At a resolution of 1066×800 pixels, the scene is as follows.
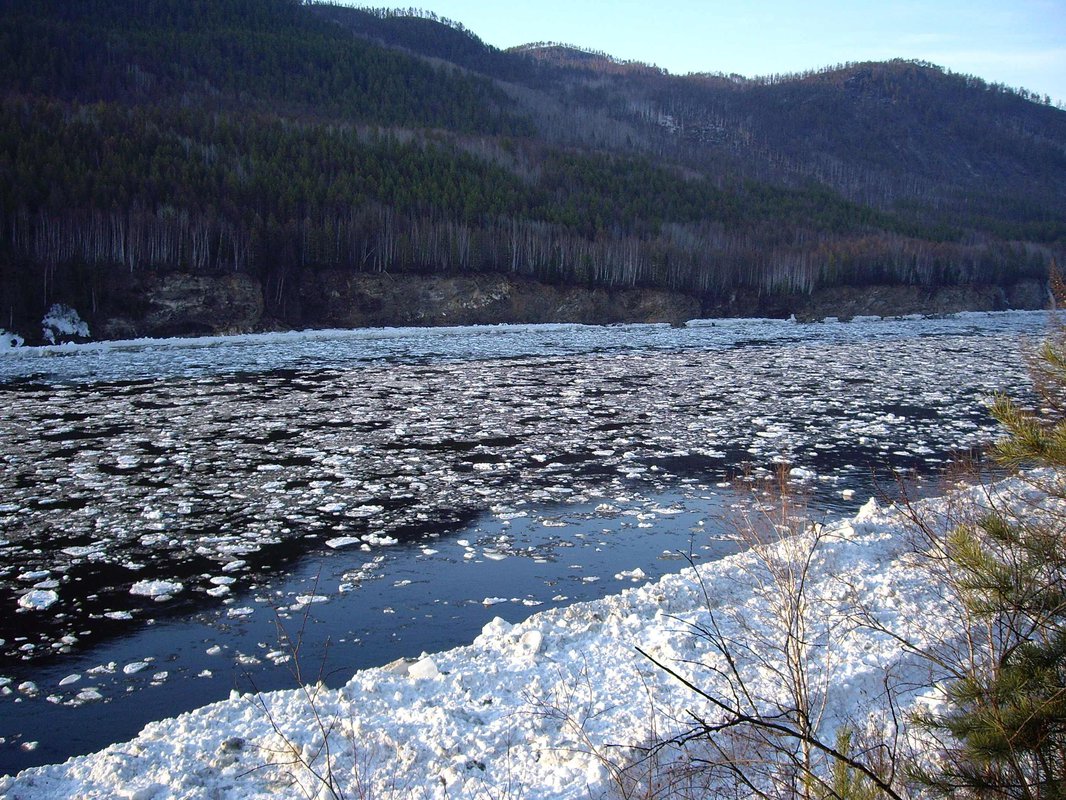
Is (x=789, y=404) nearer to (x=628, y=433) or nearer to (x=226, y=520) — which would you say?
(x=628, y=433)

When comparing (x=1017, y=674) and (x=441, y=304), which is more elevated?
(x=1017, y=674)

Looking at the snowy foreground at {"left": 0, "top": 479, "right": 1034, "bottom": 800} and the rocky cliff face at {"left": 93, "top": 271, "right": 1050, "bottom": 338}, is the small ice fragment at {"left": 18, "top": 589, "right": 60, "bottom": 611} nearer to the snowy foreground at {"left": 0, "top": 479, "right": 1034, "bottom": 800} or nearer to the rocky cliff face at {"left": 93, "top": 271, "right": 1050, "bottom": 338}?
the snowy foreground at {"left": 0, "top": 479, "right": 1034, "bottom": 800}

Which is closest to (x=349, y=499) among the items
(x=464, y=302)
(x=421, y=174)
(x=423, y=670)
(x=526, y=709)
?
(x=423, y=670)

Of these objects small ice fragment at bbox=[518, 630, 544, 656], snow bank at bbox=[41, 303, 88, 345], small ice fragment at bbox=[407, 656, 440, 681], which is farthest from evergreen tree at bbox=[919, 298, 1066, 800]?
snow bank at bbox=[41, 303, 88, 345]

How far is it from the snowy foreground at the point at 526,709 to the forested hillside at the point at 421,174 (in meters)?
43.6

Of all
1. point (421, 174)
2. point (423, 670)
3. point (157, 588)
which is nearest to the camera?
point (423, 670)

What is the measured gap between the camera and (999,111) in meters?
191

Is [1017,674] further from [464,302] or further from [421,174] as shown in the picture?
[421,174]

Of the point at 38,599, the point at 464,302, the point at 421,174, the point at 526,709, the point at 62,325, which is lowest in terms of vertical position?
the point at 38,599

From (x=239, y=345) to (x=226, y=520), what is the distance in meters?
34.0

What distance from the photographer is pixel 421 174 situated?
7369cm

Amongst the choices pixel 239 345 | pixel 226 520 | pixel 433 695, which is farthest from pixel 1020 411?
pixel 239 345

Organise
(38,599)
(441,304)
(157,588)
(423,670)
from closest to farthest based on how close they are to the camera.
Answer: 1. (423,670)
2. (38,599)
3. (157,588)
4. (441,304)

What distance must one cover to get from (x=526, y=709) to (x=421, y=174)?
236 ft
